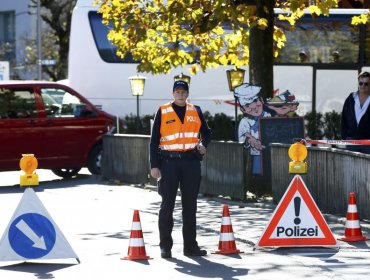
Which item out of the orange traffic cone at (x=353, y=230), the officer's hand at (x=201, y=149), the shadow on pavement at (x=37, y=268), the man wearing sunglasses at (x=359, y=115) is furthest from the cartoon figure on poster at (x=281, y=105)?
the shadow on pavement at (x=37, y=268)

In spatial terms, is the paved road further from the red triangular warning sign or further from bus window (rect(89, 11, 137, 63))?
bus window (rect(89, 11, 137, 63))

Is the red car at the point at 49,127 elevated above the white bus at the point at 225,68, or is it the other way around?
the white bus at the point at 225,68

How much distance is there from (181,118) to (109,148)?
11.2 metres

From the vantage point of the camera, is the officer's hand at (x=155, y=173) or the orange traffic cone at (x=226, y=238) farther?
the orange traffic cone at (x=226, y=238)

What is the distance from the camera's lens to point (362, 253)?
12461 millimetres

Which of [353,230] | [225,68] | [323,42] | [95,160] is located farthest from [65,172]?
[353,230]

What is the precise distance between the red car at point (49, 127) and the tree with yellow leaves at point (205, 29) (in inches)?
60.2

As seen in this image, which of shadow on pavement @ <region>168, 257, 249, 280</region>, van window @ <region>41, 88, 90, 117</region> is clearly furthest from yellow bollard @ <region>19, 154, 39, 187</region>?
van window @ <region>41, 88, 90, 117</region>

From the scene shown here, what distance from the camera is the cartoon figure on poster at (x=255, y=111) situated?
19.1m

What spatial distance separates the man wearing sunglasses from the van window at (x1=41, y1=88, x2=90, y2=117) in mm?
8303

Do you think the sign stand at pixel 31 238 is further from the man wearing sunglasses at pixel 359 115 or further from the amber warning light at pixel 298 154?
the man wearing sunglasses at pixel 359 115

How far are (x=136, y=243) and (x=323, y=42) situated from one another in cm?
1928

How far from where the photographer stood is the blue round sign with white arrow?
1180 centimetres

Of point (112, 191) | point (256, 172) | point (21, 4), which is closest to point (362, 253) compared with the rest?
point (256, 172)
